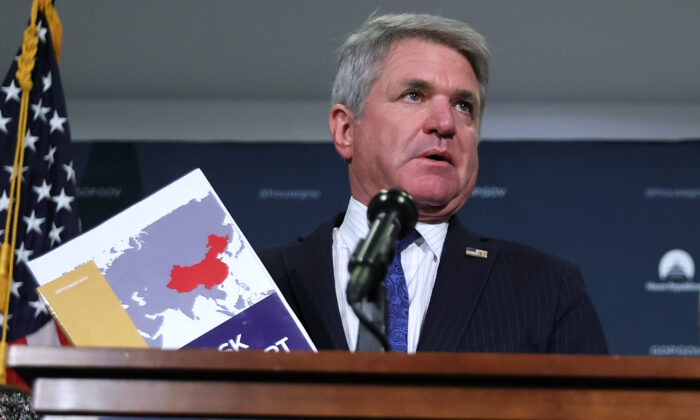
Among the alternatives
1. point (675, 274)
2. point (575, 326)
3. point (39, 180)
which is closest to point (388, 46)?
point (575, 326)

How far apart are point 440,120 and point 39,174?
6.06ft

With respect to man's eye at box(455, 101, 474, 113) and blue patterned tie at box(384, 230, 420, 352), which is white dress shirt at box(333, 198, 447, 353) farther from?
man's eye at box(455, 101, 474, 113)

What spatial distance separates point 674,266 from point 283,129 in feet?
5.91

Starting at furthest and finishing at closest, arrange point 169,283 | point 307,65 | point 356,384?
point 307,65 → point 169,283 → point 356,384

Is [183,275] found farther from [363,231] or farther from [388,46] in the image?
[388,46]

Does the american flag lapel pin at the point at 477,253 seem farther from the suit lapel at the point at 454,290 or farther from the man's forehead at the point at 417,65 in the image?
the man's forehead at the point at 417,65

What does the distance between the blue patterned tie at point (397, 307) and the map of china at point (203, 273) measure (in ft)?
1.18

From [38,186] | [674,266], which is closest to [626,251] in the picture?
[674,266]

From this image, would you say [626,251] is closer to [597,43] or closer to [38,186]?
[597,43]

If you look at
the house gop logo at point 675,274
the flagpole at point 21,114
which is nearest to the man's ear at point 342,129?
the flagpole at point 21,114

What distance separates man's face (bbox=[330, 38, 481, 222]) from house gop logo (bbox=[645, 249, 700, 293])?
2068mm

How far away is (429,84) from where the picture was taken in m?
1.98

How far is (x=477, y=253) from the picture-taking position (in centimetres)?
188

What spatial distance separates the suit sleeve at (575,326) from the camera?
1.73m
